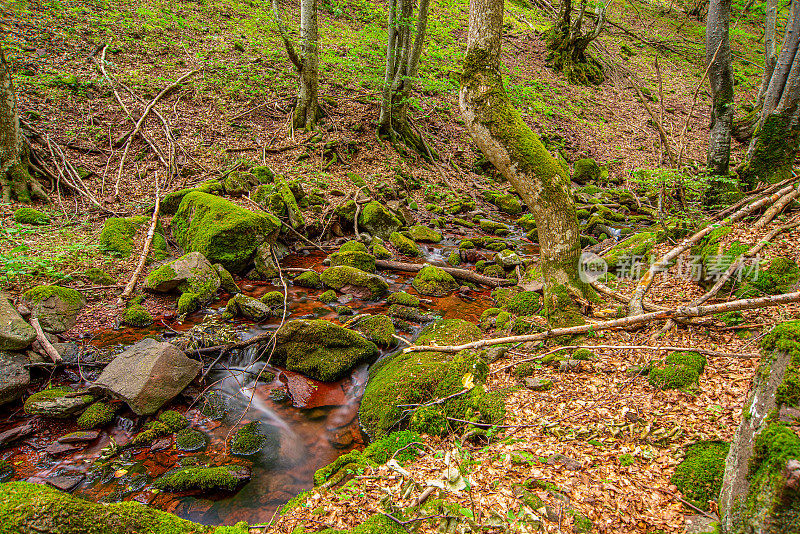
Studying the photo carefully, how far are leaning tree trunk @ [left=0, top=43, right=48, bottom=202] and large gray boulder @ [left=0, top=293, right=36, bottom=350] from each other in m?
5.18

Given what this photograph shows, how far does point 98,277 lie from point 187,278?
1477 mm

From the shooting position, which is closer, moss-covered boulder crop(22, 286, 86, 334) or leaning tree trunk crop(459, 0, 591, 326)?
leaning tree trunk crop(459, 0, 591, 326)

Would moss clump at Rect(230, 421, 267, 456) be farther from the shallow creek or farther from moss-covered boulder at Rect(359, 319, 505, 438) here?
moss-covered boulder at Rect(359, 319, 505, 438)

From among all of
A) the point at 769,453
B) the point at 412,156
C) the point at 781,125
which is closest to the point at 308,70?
the point at 412,156

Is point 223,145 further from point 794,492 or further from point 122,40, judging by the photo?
point 794,492

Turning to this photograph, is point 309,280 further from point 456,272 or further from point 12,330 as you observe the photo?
point 12,330

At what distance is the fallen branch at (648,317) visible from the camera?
341cm

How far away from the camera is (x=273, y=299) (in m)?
6.91

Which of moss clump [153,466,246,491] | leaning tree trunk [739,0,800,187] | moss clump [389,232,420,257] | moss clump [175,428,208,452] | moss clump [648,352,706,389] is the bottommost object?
moss clump [175,428,208,452]

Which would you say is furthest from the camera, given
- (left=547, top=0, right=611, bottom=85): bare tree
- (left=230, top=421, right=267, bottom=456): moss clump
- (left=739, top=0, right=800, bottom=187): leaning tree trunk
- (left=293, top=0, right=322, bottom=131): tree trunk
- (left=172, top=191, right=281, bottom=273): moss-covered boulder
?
(left=547, top=0, right=611, bottom=85): bare tree

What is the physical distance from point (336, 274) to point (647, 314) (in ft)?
18.3

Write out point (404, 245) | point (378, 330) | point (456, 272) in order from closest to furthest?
point (378, 330) → point (456, 272) → point (404, 245)

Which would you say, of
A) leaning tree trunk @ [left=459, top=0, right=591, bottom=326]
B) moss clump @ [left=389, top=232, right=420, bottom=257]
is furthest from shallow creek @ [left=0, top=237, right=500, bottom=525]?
moss clump @ [left=389, top=232, right=420, bottom=257]

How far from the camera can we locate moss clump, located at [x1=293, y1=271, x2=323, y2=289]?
7758 millimetres
